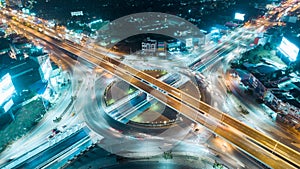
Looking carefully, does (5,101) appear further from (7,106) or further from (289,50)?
(289,50)

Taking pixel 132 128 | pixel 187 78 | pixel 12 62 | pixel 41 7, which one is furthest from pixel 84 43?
pixel 41 7

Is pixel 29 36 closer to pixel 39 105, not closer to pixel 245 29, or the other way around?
pixel 39 105

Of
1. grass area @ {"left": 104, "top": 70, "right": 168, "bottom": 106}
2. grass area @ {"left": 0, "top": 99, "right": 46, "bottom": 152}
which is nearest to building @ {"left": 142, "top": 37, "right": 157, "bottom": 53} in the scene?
grass area @ {"left": 104, "top": 70, "right": 168, "bottom": 106}

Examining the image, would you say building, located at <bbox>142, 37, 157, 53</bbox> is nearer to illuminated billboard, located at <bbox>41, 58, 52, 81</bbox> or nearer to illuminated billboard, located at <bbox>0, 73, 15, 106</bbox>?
illuminated billboard, located at <bbox>41, 58, 52, 81</bbox>

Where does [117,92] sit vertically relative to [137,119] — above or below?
above

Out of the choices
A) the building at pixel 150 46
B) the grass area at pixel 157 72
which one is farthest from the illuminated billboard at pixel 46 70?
the building at pixel 150 46

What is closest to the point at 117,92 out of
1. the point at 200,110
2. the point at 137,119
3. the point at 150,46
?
the point at 137,119
